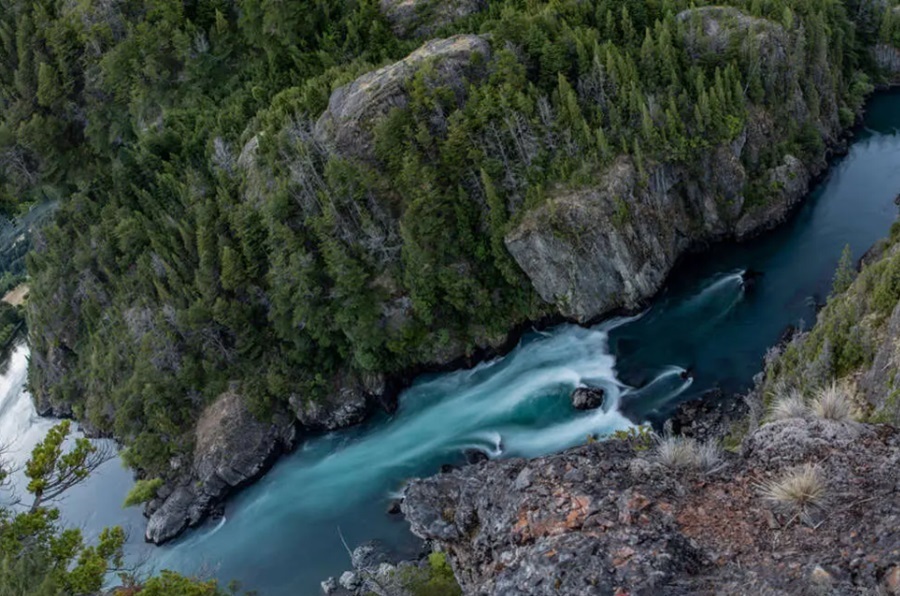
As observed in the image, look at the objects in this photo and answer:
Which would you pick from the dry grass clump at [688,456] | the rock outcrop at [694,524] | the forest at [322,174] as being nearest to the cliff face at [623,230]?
the forest at [322,174]

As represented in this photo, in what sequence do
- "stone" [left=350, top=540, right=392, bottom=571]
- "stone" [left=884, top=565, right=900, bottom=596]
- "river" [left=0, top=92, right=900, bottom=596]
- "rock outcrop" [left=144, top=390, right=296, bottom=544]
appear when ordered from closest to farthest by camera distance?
1. "stone" [left=884, top=565, right=900, bottom=596]
2. "stone" [left=350, top=540, right=392, bottom=571]
3. "river" [left=0, top=92, right=900, bottom=596]
4. "rock outcrop" [left=144, top=390, right=296, bottom=544]

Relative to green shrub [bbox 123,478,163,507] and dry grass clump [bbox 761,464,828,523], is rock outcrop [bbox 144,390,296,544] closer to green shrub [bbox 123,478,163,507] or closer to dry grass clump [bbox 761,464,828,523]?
green shrub [bbox 123,478,163,507]

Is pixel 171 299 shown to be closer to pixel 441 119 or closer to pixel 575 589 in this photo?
pixel 441 119

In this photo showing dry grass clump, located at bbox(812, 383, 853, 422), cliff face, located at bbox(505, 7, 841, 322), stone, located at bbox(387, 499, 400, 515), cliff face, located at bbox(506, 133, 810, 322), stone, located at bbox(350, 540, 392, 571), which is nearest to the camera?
dry grass clump, located at bbox(812, 383, 853, 422)

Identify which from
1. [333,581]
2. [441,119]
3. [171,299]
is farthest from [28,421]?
[441,119]

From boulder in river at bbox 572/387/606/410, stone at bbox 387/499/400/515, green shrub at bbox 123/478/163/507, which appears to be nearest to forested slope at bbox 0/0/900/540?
green shrub at bbox 123/478/163/507
